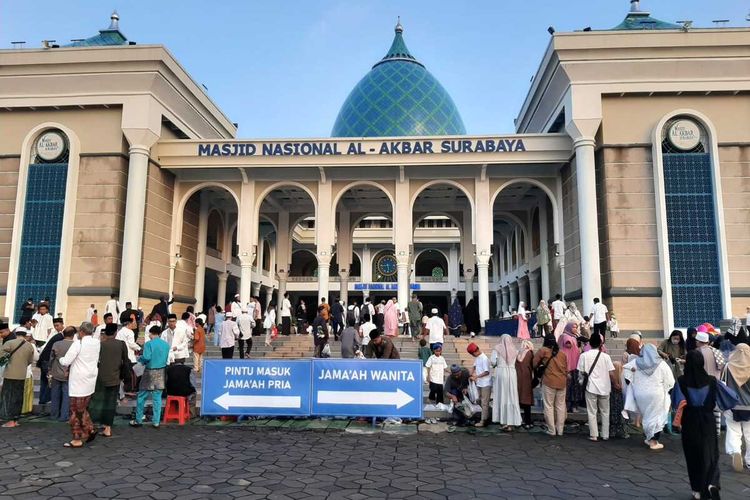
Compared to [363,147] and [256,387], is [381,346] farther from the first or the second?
[363,147]

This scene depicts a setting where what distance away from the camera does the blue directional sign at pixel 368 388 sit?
779 cm

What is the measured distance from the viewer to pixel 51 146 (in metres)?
18.3

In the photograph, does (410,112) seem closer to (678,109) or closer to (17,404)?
(678,109)

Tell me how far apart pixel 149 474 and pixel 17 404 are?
13.6 feet

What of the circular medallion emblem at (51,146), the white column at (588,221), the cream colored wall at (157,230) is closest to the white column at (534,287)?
the white column at (588,221)

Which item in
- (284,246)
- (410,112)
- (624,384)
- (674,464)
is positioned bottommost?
(674,464)

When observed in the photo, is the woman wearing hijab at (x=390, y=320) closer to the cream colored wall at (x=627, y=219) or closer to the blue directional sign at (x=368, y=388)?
the cream colored wall at (x=627, y=219)

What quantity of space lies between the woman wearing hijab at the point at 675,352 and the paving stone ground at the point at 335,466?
136 cm

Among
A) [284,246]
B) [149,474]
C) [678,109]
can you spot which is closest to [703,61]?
[678,109]

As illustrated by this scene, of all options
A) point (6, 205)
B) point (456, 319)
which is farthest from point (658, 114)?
point (6, 205)

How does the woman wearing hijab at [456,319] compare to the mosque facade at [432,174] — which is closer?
the mosque facade at [432,174]

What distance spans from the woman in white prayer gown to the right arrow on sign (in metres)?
3.12

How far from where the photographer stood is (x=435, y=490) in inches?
187

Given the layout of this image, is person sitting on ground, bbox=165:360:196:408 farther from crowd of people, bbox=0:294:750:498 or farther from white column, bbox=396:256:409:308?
white column, bbox=396:256:409:308
